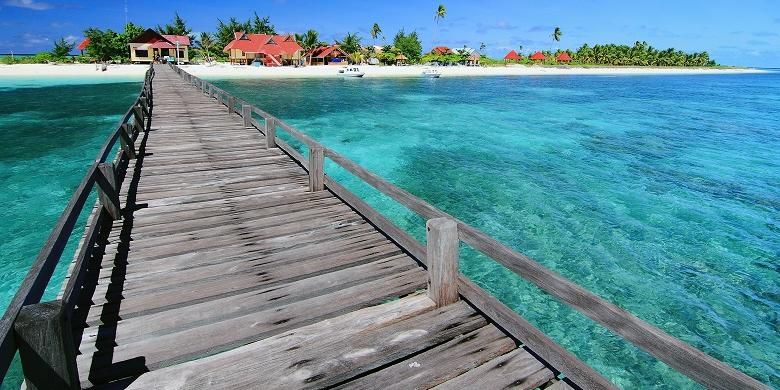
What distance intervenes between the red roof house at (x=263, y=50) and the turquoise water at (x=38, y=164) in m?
54.2

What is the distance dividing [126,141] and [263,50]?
289ft

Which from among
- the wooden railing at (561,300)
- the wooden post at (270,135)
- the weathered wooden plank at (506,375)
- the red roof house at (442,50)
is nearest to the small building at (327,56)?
the red roof house at (442,50)

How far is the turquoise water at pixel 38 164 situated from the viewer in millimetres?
9625

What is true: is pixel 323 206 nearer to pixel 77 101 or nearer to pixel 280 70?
pixel 77 101

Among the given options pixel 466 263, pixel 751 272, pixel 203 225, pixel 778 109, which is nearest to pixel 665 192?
pixel 751 272

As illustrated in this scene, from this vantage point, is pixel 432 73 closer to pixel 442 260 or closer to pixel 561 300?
pixel 442 260

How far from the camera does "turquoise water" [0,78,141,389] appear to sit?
9625mm

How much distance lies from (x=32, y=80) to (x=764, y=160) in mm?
80995

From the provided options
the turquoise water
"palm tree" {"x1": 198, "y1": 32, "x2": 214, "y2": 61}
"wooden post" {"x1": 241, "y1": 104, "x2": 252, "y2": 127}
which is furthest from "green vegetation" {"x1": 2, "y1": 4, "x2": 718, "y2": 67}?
"wooden post" {"x1": 241, "y1": 104, "x2": 252, "y2": 127}

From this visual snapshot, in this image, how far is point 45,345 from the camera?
8.66ft

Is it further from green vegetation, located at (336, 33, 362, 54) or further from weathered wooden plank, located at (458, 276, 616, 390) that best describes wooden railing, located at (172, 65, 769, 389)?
green vegetation, located at (336, 33, 362, 54)

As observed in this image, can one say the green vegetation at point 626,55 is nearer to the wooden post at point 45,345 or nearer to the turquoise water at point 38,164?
the turquoise water at point 38,164

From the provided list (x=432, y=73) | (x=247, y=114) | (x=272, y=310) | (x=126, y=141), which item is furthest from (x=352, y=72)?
(x=272, y=310)

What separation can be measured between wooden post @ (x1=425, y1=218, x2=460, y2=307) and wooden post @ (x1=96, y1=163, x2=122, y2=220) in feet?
15.8
